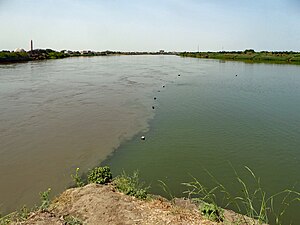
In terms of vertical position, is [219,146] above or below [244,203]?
above

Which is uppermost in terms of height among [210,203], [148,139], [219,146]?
[148,139]

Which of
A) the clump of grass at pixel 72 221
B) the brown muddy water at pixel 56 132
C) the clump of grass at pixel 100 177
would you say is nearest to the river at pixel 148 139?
the brown muddy water at pixel 56 132

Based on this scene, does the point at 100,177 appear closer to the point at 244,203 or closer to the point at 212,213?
the point at 212,213

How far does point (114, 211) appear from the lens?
546cm

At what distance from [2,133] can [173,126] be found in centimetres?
877

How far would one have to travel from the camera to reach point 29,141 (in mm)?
11680

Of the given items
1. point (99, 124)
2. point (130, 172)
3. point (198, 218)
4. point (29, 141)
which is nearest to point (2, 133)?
point (29, 141)

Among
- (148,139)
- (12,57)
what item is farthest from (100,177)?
(12,57)

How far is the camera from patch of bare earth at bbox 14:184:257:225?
5090 millimetres

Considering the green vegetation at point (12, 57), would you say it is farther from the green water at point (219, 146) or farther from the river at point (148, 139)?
the green water at point (219, 146)

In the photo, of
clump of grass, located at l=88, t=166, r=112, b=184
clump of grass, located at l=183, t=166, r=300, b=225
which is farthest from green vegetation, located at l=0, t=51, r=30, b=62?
clump of grass, located at l=183, t=166, r=300, b=225

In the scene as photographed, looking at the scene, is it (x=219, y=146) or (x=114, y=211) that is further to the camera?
(x=219, y=146)

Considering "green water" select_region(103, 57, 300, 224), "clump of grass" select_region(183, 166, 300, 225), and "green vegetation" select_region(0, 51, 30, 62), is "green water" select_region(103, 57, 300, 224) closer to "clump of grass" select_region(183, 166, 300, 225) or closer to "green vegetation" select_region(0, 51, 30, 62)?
"clump of grass" select_region(183, 166, 300, 225)

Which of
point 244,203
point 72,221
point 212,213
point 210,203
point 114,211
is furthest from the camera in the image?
point 244,203
